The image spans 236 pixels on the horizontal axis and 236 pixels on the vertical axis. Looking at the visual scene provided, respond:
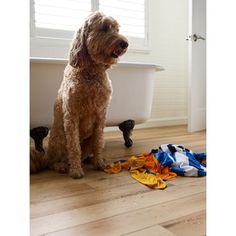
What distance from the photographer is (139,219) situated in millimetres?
1109

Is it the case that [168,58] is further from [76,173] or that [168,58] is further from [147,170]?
[76,173]

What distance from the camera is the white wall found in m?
4.06

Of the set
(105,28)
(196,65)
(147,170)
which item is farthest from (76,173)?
(196,65)

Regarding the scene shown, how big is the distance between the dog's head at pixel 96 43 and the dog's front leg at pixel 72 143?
0.34 meters

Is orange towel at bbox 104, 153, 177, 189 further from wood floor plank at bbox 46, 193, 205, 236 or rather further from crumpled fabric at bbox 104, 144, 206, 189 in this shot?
wood floor plank at bbox 46, 193, 205, 236

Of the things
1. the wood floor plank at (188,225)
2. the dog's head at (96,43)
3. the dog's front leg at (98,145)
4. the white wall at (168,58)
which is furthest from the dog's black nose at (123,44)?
the white wall at (168,58)

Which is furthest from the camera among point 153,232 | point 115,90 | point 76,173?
point 115,90

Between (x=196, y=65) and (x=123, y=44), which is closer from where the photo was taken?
(x=123, y=44)

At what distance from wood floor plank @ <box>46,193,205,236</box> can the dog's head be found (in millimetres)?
923

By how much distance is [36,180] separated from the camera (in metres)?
1.69

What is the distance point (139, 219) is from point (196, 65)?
2.81 m

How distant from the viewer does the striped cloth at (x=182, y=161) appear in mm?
1727
